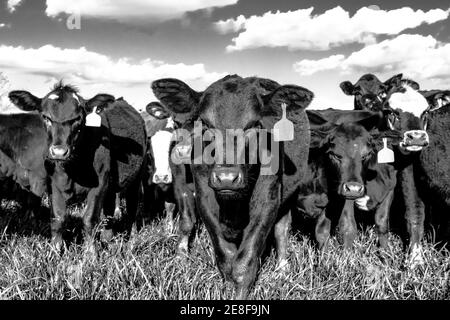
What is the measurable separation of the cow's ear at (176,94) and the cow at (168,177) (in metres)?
0.09

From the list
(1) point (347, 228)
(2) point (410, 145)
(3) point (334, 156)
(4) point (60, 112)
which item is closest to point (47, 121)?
(4) point (60, 112)

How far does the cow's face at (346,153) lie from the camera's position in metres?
5.22

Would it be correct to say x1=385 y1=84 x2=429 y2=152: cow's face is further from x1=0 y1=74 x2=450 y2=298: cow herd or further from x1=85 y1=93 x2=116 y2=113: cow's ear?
x1=85 y1=93 x2=116 y2=113: cow's ear

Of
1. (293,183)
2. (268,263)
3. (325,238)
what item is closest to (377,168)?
(325,238)

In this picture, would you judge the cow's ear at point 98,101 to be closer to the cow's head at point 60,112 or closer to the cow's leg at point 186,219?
the cow's head at point 60,112

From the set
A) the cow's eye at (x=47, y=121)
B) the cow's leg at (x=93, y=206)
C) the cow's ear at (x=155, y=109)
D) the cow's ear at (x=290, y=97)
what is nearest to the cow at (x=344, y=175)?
the cow's ear at (x=290, y=97)

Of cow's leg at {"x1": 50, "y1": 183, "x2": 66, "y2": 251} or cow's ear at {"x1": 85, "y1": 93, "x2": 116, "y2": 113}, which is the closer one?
cow's leg at {"x1": 50, "y1": 183, "x2": 66, "y2": 251}

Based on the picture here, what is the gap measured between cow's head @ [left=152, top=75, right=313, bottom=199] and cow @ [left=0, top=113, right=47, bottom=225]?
3279mm

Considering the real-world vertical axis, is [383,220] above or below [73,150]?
below

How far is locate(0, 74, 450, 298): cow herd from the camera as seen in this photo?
150 inches

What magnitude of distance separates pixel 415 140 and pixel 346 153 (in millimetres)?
756

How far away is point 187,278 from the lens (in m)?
3.88

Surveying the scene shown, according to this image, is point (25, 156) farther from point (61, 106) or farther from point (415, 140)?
point (415, 140)

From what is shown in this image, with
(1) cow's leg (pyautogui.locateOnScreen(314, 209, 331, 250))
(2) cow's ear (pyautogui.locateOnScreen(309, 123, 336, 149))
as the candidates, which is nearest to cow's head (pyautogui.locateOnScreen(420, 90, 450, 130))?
(2) cow's ear (pyautogui.locateOnScreen(309, 123, 336, 149))
